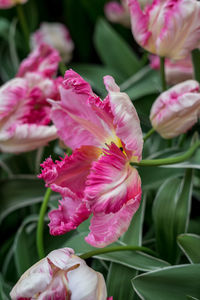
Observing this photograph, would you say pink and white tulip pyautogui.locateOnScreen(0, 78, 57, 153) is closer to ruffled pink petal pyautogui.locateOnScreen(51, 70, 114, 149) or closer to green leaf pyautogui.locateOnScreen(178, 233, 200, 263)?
ruffled pink petal pyautogui.locateOnScreen(51, 70, 114, 149)

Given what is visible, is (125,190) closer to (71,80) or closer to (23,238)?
(71,80)

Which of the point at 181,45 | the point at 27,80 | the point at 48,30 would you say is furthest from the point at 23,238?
the point at 48,30

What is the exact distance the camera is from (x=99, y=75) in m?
0.92

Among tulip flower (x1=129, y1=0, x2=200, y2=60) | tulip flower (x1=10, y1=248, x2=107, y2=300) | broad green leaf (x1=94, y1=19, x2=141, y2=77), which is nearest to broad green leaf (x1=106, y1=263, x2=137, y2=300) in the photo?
tulip flower (x1=10, y1=248, x2=107, y2=300)

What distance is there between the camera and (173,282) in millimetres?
458

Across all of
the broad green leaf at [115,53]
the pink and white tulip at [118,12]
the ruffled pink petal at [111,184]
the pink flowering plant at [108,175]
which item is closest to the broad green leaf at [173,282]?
the pink flowering plant at [108,175]

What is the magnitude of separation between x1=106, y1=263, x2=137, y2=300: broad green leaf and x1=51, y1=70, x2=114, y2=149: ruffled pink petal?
0.47ft

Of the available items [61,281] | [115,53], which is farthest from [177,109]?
[115,53]

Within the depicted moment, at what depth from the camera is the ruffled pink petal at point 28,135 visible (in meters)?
0.55

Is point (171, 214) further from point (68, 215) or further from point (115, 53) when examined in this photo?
point (115, 53)

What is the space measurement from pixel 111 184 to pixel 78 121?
10cm

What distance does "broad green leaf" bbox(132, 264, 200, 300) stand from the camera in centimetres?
45

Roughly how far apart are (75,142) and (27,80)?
6.6 inches

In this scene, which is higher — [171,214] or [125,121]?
[125,121]
